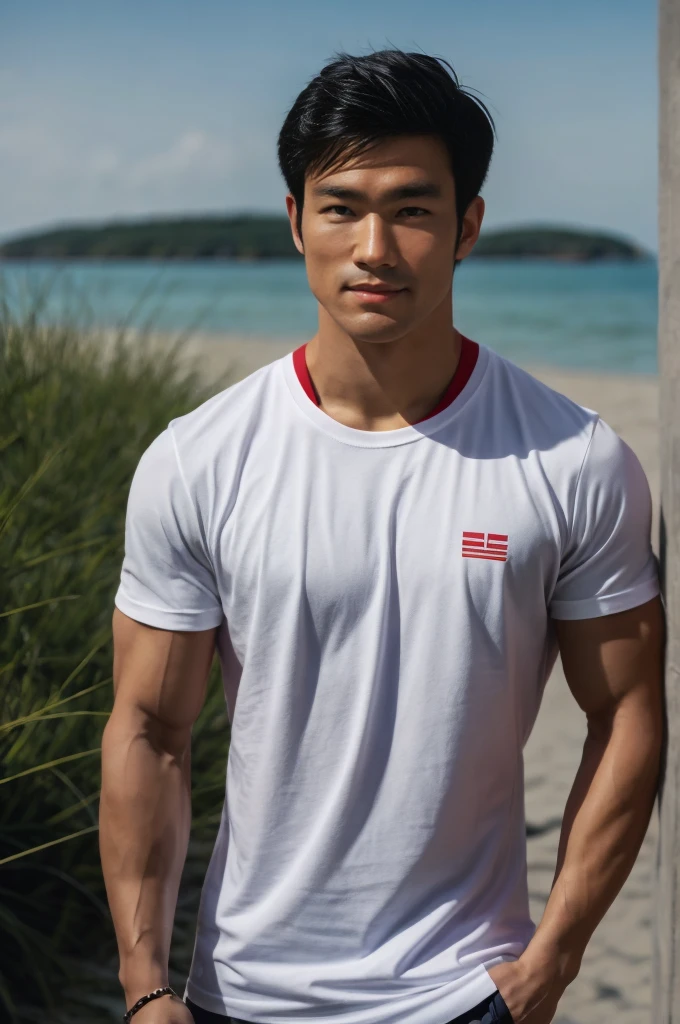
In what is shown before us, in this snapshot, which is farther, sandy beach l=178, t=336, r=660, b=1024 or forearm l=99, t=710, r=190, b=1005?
sandy beach l=178, t=336, r=660, b=1024

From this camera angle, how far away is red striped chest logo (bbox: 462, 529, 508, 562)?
4.88 ft

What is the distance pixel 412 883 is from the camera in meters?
1.52

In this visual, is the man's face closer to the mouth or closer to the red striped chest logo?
the mouth

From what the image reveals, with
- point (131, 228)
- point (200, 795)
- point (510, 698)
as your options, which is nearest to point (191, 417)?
point (510, 698)

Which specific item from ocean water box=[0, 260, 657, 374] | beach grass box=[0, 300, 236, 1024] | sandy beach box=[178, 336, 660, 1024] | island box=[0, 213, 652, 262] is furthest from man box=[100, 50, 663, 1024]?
island box=[0, 213, 652, 262]

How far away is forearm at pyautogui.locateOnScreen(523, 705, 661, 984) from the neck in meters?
0.49

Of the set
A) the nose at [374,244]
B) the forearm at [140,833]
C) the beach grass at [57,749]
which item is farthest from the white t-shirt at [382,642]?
the beach grass at [57,749]

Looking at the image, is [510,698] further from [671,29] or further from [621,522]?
[671,29]

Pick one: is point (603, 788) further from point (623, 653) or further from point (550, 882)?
point (550, 882)

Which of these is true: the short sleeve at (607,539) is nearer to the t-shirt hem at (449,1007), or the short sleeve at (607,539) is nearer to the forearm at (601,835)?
the forearm at (601,835)

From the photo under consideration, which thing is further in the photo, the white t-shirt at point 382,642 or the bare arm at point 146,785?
the bare arm at point 146,785

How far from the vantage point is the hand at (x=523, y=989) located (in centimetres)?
150

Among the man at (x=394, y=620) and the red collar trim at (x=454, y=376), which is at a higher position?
the red collar trim at (x=454, y=376)

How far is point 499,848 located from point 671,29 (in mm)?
1034
